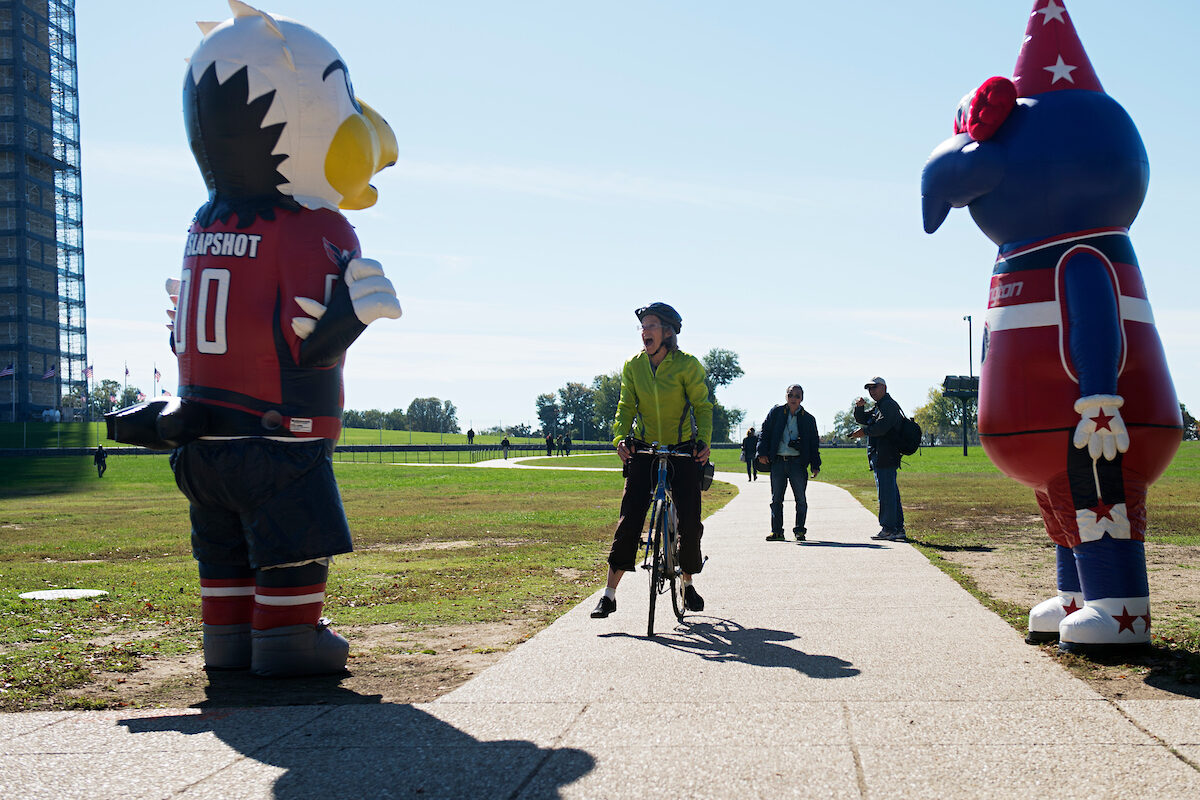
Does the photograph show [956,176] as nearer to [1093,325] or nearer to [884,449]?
[1093,325]

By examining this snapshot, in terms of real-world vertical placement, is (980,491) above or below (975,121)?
below

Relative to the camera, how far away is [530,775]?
3.48 meters

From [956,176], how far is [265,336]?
405cm

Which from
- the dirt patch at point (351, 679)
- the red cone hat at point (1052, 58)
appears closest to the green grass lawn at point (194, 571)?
the dirt patch at point (351, 679)

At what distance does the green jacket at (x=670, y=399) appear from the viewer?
7.05 metres

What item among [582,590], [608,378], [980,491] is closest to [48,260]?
[608,378]

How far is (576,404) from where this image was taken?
178375 mm

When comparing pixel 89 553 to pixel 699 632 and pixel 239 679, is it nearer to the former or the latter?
pixel 239 679

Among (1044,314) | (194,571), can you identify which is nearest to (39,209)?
(194,571)

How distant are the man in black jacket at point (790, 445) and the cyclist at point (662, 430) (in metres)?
5.82

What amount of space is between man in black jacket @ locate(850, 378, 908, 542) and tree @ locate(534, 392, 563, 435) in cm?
16318

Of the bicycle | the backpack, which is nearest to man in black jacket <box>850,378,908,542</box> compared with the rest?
the backpack

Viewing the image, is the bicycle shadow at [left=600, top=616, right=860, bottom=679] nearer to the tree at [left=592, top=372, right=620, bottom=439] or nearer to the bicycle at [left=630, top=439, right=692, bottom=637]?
the bicycle at [left=630, top=439, right=692, bottom=637]

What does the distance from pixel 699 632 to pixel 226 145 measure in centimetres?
410
